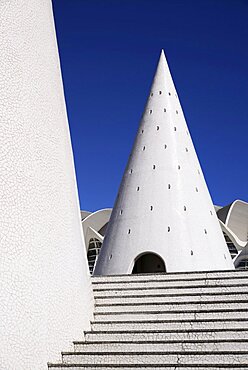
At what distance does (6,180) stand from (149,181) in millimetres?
7723

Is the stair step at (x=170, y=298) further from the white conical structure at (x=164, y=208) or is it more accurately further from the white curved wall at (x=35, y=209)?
the white conical structure at (x=164, y=208)

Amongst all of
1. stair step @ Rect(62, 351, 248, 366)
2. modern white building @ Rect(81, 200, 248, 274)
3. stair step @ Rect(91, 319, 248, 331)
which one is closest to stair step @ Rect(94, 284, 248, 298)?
stair step @ Rect(91, 319, 248, 331)

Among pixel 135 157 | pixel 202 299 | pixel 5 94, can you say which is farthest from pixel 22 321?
pixel 135 157

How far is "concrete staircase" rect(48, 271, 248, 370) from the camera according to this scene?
14.8ft

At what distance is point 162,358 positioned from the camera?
455 centimetres

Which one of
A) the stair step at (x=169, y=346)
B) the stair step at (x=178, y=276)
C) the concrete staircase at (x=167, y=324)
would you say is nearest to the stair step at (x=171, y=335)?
the concrete staircase at (x=167, y=324)

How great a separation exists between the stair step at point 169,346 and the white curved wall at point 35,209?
0.42 meters

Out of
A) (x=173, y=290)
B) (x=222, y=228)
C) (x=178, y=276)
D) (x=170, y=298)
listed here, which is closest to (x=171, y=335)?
(x=170, y=298)

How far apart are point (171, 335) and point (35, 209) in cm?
213

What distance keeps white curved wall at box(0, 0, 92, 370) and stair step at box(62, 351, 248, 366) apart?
0.88 feet

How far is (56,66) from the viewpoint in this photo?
6.19m

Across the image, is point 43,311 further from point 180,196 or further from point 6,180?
point 180,196

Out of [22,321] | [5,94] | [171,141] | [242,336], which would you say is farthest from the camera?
[171,141]

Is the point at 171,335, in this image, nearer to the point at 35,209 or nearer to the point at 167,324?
the point at 167,324
